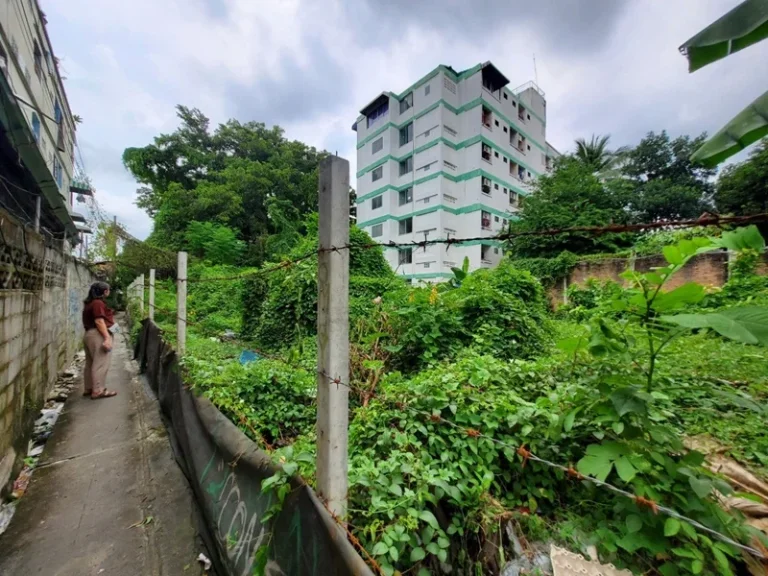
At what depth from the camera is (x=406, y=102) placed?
22.1 metres

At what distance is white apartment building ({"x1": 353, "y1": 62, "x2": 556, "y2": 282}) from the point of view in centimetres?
1981

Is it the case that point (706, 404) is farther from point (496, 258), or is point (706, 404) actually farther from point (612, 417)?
point (496, 258)

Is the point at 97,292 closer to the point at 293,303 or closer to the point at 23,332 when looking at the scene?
the point at 23,332

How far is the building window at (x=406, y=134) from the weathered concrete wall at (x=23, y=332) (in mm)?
20618

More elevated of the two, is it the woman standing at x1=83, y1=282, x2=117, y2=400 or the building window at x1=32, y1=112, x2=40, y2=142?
the building window at x1=32, y1=112, x2=40, y2=142

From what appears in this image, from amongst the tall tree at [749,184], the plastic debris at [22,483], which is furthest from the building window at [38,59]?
the tall tree at [749,184]

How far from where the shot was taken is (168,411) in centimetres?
344

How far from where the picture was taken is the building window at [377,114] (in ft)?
74.6

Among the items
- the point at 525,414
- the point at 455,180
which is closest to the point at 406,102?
the point at 455,180

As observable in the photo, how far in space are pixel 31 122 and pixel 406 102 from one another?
19.5 metres

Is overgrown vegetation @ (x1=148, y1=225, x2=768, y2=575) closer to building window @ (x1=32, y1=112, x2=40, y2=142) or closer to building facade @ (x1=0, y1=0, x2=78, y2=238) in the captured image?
building facade @ (x1=0, y1=0, x2=78, y2=238)

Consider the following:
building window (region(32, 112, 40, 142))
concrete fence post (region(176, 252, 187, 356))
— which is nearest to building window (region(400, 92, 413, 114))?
building window (region(32, 112, 40, 142))

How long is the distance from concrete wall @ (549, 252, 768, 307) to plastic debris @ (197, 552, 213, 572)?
30.4ft

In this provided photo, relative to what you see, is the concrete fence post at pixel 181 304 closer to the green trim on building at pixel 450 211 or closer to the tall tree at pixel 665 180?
the green trim on building at pixel 450 211
